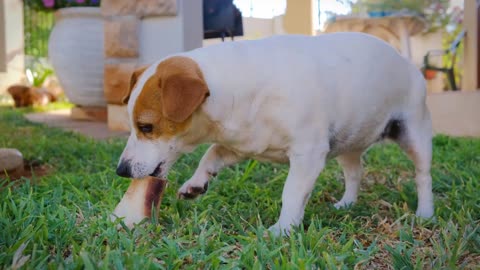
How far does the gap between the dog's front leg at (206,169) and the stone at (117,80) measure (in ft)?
9.83

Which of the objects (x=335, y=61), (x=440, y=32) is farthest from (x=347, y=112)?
(x=440, y=32)

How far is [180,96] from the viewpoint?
1885 mm

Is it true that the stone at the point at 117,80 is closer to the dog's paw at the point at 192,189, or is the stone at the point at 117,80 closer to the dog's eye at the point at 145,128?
the dog's paw at the point at 192,189

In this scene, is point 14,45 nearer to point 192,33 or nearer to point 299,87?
point 192,33

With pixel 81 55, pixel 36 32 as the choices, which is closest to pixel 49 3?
pixel 81 55

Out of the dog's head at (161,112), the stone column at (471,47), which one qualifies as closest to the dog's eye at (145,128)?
the dog's head at (161,112)

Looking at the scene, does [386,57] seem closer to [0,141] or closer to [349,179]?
[349,179]

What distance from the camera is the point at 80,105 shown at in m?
6.57

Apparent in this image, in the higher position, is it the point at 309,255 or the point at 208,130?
the point at 208,130

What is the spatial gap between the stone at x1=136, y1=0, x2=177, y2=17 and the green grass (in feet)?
5.77

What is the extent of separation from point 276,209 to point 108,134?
302cm

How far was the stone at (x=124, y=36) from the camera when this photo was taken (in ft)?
16.9

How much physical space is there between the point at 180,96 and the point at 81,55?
467cm

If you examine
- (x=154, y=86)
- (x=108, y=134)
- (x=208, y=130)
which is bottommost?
(x=108, y=134)
